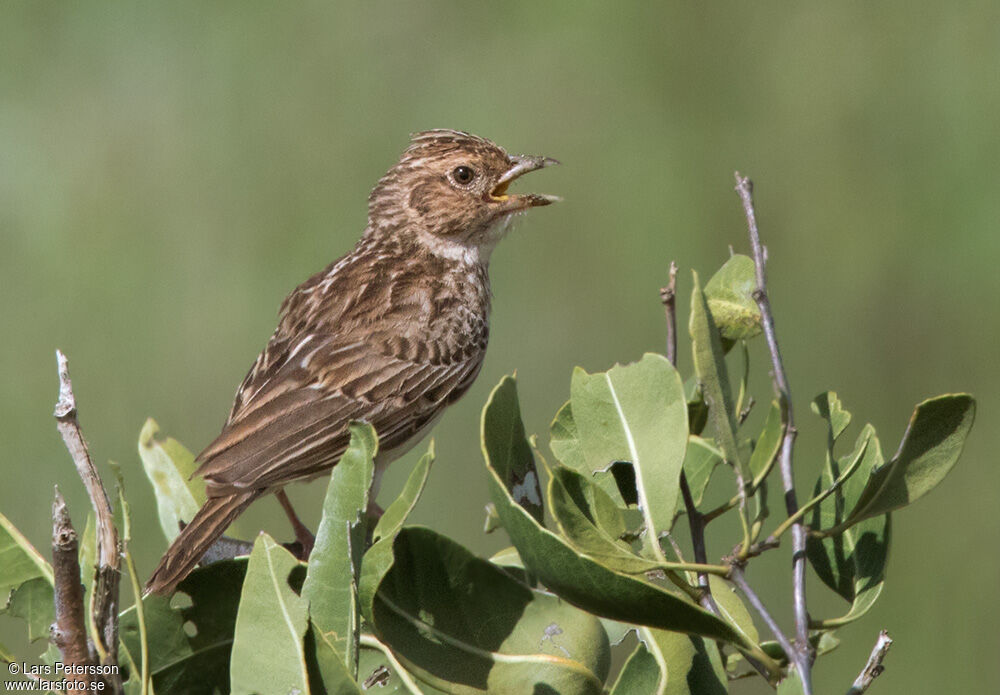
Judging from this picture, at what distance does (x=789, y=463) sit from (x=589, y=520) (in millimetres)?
399

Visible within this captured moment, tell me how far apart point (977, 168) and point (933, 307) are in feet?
3.03

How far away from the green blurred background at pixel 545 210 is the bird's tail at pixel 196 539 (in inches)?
129

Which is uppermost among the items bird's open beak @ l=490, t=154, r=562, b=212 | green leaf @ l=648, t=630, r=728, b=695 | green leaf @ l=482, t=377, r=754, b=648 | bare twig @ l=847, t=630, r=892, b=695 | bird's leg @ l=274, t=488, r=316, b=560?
bird's open beak @ l=490, t=154, r=562, b=212

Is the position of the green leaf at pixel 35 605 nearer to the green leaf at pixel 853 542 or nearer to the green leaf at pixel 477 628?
the green leaf at pixel 477 628

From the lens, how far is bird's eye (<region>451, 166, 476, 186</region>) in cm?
638

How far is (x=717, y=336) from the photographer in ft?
8.79

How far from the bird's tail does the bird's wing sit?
60mm

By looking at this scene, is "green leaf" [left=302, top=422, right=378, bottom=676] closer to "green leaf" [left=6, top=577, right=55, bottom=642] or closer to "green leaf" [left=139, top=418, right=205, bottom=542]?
"green leaf" [left=6, top=577, right=55, bottom=642]

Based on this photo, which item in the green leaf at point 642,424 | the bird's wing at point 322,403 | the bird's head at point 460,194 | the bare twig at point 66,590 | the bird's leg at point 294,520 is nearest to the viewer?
the bare twig at point 66,590

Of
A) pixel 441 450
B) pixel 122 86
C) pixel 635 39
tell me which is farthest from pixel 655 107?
pixel 122 86

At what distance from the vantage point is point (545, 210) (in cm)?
910

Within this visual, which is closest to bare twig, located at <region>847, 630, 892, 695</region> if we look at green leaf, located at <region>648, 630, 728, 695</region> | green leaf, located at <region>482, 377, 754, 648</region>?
green leaf, located at <region>482, 377, 754, 648</region>

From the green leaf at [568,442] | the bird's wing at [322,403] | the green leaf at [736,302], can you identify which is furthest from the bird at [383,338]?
the green leaf at [736,302]

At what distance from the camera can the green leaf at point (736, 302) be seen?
3043mm
